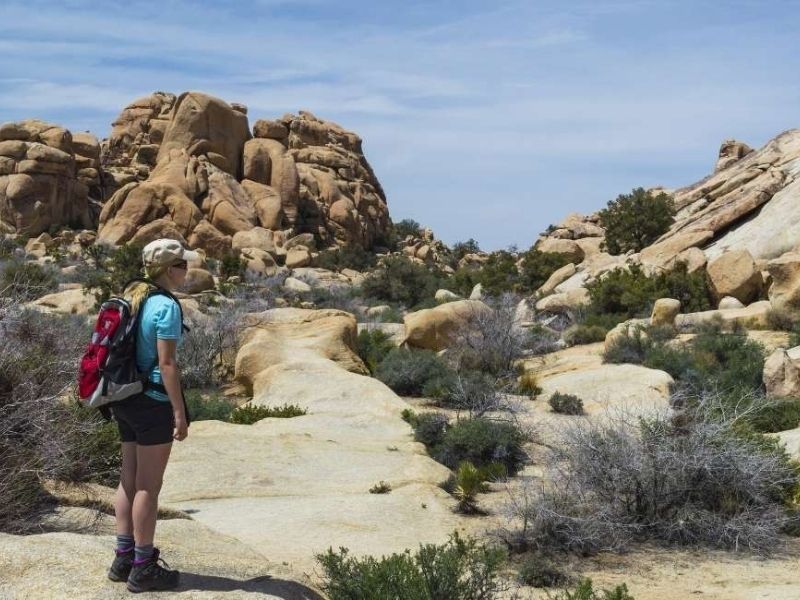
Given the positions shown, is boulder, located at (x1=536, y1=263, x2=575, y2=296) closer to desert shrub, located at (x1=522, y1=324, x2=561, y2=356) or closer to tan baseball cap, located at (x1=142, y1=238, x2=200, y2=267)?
desert shrub, located at (x1=522, y1=324, x2=561, y2=356)

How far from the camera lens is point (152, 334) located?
4.58 metres

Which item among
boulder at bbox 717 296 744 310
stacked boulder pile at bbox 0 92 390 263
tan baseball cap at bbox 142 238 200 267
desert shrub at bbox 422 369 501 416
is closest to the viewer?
tan baseball cap at bbox 142 238 200 267

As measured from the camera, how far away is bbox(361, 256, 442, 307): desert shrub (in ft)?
120

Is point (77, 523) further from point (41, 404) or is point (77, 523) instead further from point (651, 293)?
point (651, 293)

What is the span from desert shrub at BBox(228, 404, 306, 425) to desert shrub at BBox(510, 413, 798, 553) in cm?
564

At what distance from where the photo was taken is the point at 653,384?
569 inches

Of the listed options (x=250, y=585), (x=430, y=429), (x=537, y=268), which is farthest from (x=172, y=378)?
(x=537, y=268)

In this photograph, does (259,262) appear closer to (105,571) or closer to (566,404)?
(566,404)

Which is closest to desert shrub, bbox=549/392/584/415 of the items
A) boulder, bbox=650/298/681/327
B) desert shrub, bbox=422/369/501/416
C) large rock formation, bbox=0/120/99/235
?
desert shrub, bbox=422/369/501/416

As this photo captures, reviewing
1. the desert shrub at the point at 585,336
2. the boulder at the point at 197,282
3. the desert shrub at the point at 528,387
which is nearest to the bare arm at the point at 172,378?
the desert shrub at the point at 528,387

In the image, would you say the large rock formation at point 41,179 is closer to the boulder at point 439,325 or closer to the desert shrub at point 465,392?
the boulder at point 439,325

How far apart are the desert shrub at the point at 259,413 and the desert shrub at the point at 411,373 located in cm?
335

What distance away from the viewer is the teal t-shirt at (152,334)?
14.9ft

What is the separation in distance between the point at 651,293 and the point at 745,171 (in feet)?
34.3
